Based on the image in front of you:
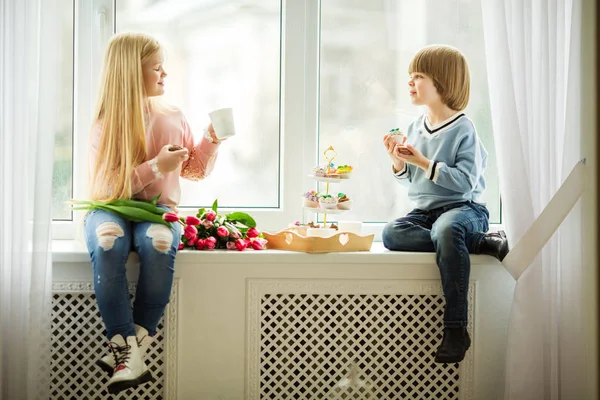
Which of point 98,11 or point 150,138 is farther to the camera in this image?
point 98,11

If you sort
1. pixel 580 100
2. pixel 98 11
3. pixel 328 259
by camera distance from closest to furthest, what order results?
pixel 580 100
pixel 328 259
pixel 98 11

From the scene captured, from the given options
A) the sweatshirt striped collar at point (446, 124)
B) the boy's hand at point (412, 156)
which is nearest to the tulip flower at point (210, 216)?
the boy's hand at point (412, 156)

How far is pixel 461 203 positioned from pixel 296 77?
30.0 inches

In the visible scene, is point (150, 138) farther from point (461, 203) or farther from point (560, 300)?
point (560, 300)

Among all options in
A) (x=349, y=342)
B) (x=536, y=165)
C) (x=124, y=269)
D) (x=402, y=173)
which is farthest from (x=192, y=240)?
(x=536, y=165)

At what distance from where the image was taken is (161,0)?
2496 millimetres

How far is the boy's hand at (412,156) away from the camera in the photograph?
224cm

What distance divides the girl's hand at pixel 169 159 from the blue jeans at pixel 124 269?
196 mm

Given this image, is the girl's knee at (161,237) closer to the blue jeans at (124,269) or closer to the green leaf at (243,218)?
the blue jeans at (124,269)

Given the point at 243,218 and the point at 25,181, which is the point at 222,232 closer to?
the point at 243,218

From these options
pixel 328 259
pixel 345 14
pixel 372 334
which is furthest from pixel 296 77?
pixel 372 334

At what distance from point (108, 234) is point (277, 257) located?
0.53 metres

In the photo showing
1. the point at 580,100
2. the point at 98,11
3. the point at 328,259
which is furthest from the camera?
the point at 98,11

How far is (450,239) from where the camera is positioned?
215cm
